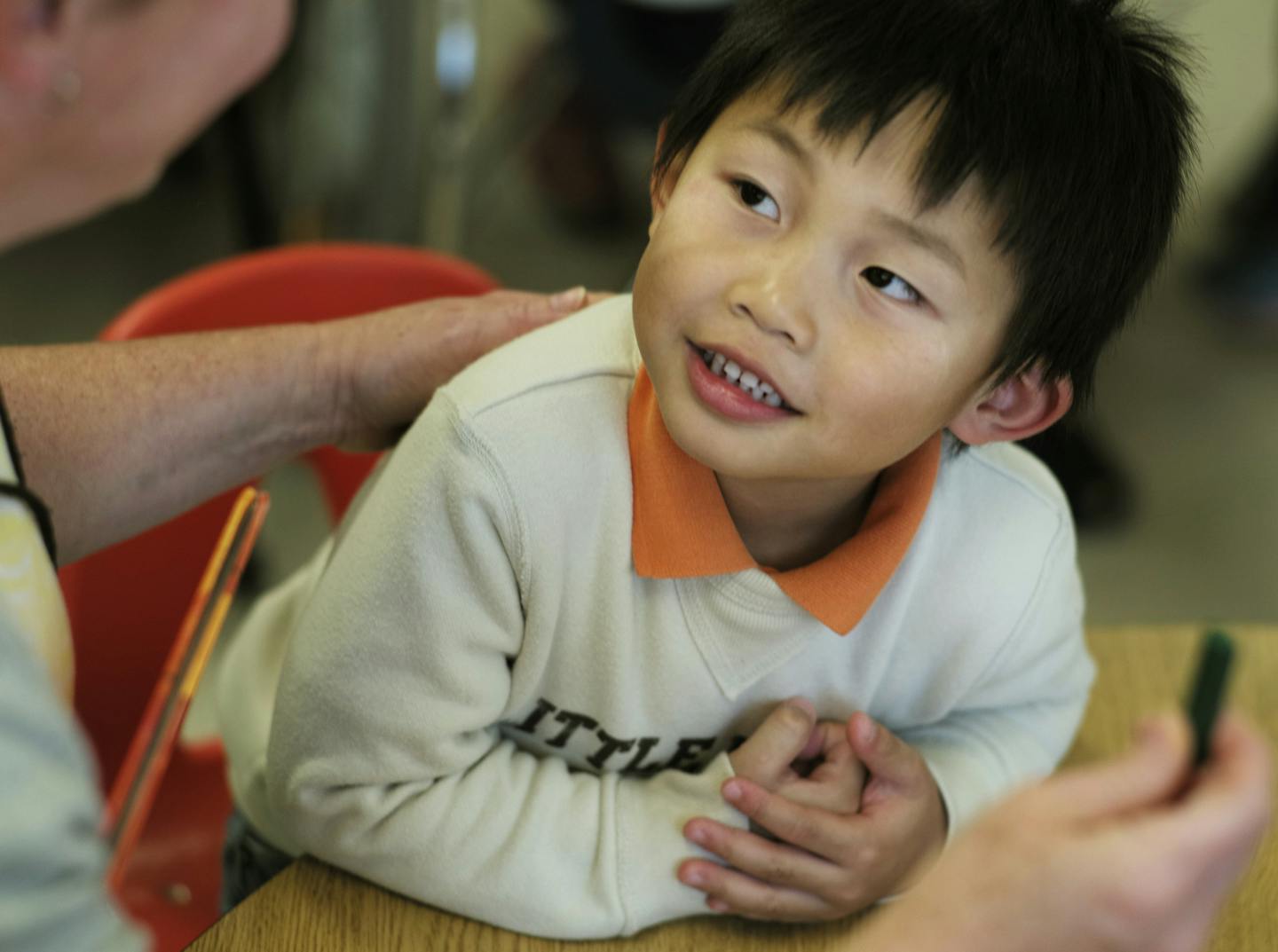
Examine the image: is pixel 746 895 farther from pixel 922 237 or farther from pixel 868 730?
pixel 922 237

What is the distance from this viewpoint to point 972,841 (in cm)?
60

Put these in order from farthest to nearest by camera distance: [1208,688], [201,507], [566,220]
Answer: [566,220] < [201,507] < [1208,688]

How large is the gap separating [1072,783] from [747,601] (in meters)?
0.34

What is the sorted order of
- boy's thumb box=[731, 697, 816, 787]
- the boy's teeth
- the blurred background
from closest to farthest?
the boy's teeth, boy's thumb box=[731, 697, 816, 787], the blurred background

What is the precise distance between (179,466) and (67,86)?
356 millimetres

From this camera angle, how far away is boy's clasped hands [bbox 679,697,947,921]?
870 mm

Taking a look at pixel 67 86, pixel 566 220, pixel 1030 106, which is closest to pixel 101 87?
pixel 67 86

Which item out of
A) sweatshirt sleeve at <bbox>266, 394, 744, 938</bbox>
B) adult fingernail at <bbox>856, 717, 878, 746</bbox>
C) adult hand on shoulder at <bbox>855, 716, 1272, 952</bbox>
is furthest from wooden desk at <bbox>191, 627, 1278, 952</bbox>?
adult hand on shoulder at <bbox>855, 716, 1272, 952</bbox>

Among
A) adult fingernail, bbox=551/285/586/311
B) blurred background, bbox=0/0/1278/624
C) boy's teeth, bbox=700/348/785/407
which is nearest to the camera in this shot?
boy's teeth, bbox=700/348/785/407

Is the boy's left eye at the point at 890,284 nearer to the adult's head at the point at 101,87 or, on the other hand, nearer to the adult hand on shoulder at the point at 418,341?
the adult hand on shoulder at the point at 418,341

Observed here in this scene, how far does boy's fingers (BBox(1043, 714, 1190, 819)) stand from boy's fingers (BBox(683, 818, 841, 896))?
1.07 feet

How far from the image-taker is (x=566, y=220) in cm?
280

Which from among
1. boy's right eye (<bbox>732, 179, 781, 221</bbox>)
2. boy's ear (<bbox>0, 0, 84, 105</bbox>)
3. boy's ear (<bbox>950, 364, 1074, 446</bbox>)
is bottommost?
boy's ear (<bbox>950, 364, 1074, 446</bbox>)

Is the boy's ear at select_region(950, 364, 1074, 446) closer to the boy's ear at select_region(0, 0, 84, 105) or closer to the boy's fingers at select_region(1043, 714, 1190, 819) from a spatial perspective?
the boy's fingers at select_region(1043, 714, 1190, 819)
